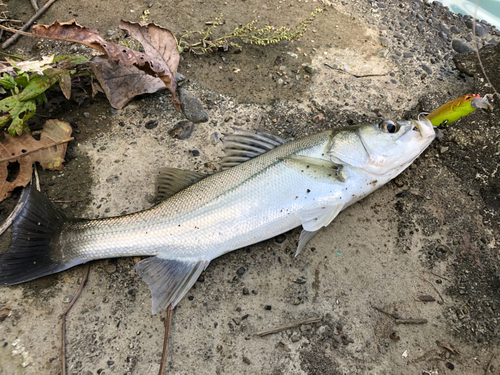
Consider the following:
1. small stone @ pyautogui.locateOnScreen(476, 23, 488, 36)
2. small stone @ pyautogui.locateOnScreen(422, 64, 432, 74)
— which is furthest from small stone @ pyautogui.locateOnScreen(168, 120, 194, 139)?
small stone @ pyautogui.locateOnScreen(476, 23, 488, 36)

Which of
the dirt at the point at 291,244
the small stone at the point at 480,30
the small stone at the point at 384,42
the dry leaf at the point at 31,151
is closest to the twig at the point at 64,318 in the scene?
the dirt at the point at 291,244

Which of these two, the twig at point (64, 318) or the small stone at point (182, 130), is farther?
the small stone at point (182, 130)

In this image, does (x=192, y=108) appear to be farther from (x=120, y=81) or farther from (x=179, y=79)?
(x=120, y=81)

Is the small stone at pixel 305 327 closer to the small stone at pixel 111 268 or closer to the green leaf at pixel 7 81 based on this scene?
the small stone at pixel 111 268

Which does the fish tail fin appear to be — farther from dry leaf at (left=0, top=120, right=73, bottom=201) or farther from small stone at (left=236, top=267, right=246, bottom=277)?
small stone at (left=236, top=267, right=246, bottom=277)

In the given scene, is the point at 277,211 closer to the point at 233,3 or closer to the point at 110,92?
the point at 110,92

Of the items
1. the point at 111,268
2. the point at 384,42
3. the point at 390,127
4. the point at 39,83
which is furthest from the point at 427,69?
the point at 39,83
